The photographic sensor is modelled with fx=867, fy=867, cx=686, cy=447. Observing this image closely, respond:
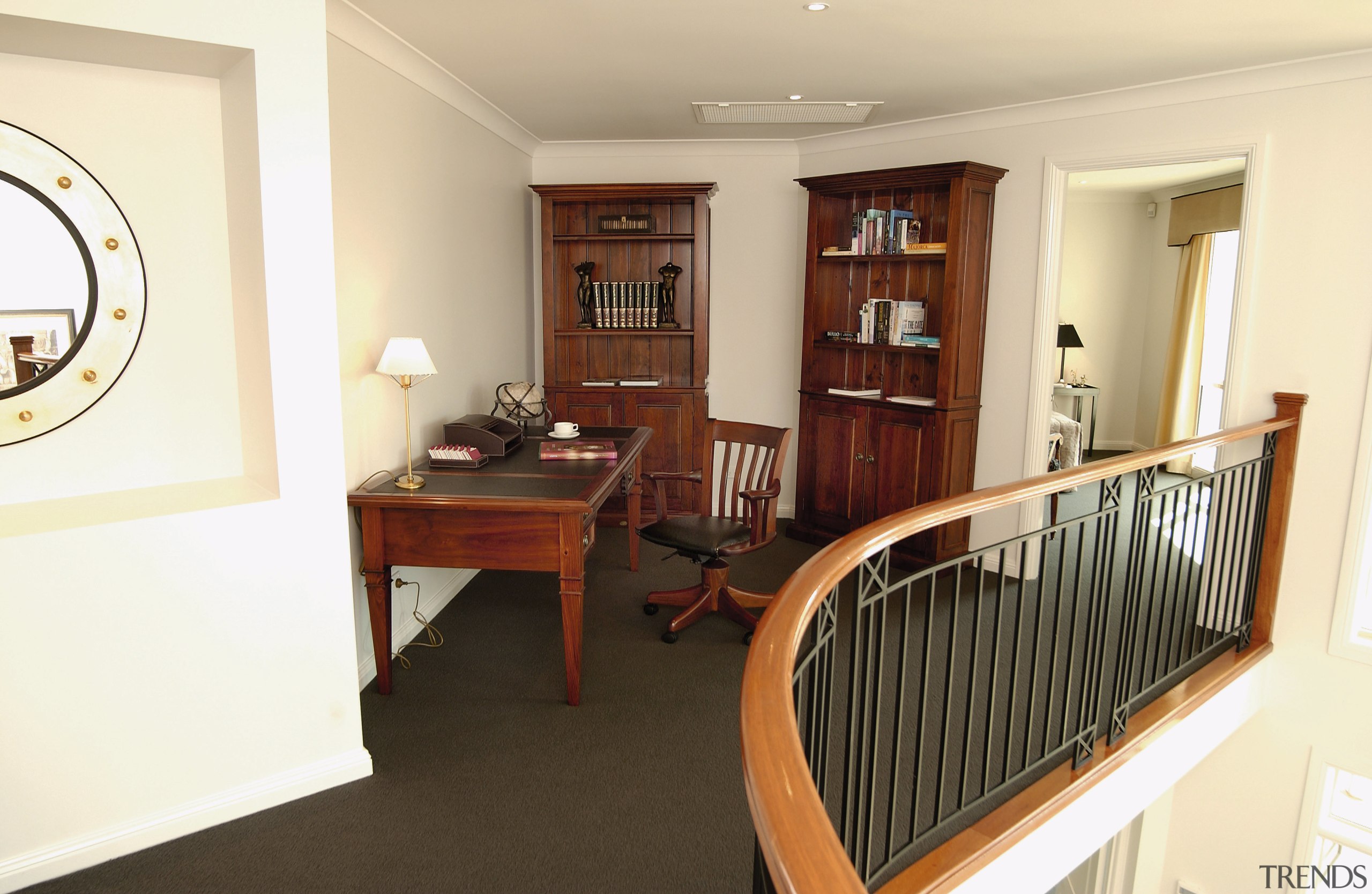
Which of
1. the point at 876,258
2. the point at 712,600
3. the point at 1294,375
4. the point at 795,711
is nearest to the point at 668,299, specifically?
the point at 876,258

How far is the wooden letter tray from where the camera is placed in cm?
365

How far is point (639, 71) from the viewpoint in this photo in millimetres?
3752

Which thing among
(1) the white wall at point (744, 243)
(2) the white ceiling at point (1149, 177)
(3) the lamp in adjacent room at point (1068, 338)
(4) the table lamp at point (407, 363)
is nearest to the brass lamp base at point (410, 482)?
(4) the table lamp at point (407, 363)

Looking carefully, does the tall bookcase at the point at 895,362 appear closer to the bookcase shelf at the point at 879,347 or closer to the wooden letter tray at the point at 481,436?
the bookcase shelf at the point at 879,347

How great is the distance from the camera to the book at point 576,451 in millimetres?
3602

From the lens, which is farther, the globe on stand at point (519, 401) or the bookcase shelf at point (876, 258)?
the bookcase shelf at point (876, 258)

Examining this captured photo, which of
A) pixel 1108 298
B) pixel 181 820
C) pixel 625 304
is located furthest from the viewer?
pixel 1108 298

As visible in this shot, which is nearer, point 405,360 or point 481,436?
point 405,360

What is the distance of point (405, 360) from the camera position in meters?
3.10

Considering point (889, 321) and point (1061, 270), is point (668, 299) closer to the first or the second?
point (889, 321)

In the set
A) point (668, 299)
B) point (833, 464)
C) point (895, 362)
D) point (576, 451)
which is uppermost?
point (668, 299)

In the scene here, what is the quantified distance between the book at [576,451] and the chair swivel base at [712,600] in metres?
0.70

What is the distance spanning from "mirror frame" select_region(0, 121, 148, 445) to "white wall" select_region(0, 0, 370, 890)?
51mm

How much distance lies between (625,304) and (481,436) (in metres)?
Answer: 2.05
